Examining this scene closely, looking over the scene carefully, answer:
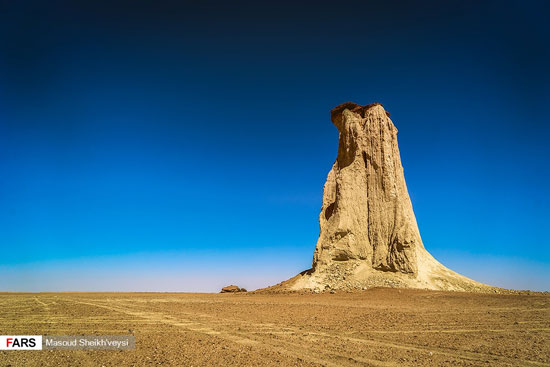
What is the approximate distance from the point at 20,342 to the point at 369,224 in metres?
30.8

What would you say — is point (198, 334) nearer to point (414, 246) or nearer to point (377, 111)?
point (414, 246)

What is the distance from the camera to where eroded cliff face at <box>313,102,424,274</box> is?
106 feet

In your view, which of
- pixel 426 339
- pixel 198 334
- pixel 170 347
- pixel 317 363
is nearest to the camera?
pixel 317 363

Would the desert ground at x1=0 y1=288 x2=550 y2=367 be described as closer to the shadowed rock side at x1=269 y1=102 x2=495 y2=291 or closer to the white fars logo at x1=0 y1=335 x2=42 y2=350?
the white fars logo at x1=0 y1=335 x2=42 y2=350

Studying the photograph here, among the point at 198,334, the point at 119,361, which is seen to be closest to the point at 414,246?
the point at 198,334

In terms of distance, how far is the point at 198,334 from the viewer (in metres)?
10.5

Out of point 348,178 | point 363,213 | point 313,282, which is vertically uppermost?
point 348,178

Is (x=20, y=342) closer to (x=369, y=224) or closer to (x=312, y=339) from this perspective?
(x=312, y=339)

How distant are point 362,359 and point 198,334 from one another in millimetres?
5444

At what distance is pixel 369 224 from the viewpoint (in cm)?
3475

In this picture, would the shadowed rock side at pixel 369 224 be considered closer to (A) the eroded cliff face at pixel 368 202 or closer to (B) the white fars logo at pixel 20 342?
(A) the eroded cliff face at pixel 368 202

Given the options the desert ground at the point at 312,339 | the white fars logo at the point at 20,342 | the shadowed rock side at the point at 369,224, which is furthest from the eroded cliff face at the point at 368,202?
the white fars logo at the point at 20,342

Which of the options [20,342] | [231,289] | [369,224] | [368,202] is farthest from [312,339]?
[231,289]

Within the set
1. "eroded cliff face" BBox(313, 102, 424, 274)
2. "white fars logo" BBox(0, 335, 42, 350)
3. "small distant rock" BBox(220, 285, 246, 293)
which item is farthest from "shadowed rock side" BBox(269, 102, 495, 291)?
"white fars logo" BBox(0, 335, 42, 350)
